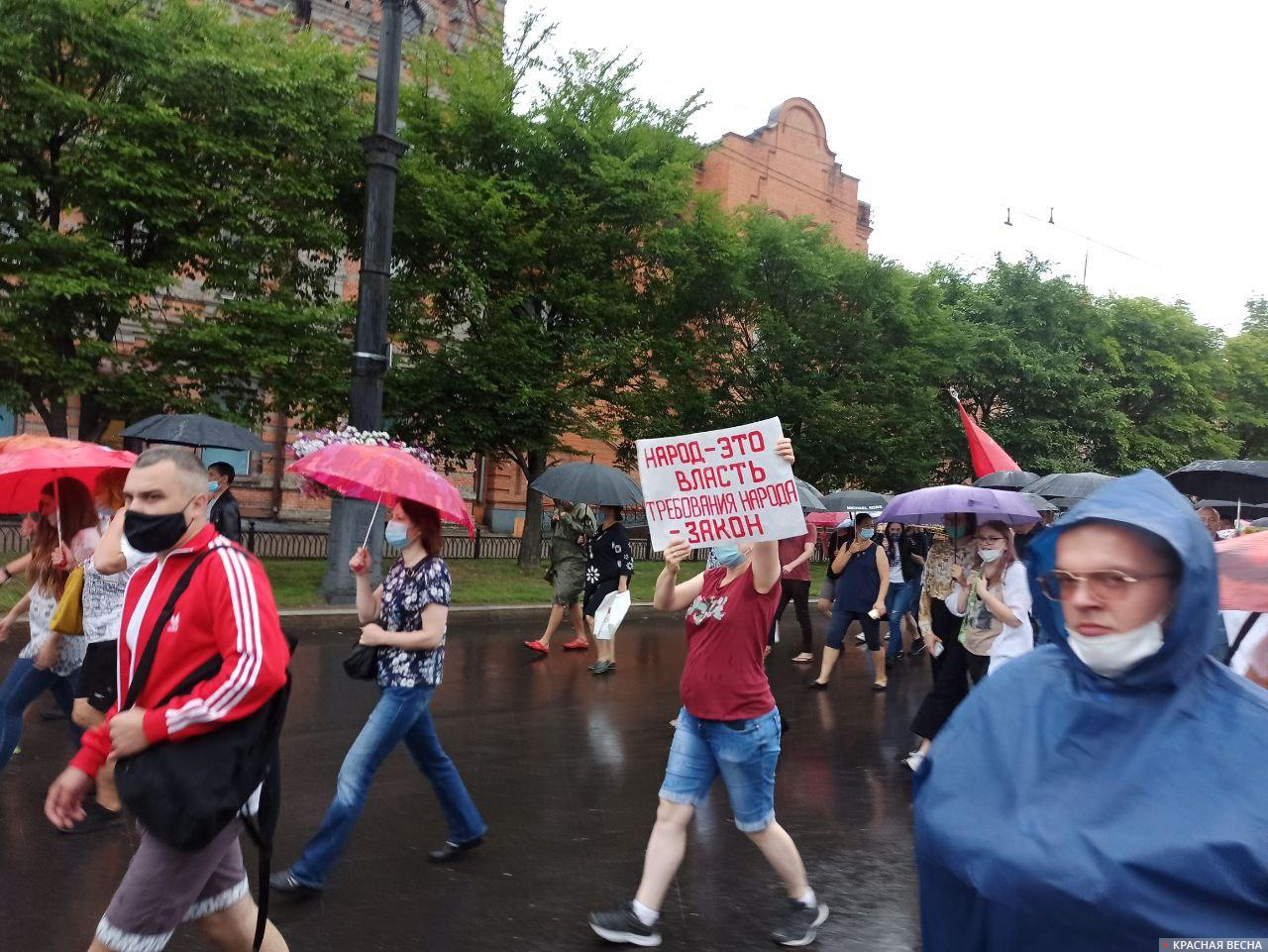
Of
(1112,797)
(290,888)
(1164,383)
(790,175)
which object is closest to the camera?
(1112,797)

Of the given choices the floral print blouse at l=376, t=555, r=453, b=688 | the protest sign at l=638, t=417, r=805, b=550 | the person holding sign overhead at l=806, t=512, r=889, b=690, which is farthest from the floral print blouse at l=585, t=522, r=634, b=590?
the protest sign at l=638, t=417, r=805, b=550

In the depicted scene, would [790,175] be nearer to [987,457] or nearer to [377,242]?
[987,457]

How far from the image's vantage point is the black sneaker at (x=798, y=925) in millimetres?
4410

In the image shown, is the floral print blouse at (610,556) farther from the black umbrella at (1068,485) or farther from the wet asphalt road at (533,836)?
the black umbrella at (1068,485)

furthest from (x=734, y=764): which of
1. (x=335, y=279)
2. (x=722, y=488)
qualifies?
(x=335, y=279)

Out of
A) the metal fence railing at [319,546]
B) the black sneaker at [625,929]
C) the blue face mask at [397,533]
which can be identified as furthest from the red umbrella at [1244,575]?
the metal fence railing at [319,546]

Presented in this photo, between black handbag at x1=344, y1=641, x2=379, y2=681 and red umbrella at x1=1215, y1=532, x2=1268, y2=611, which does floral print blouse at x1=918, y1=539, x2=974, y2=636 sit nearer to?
black handbag at x1=344, y1=641, x2=379, y2=681

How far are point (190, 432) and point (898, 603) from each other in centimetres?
803

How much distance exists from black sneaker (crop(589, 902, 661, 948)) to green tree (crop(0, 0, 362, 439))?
11.7 meters

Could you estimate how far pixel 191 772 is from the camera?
9.18 feet

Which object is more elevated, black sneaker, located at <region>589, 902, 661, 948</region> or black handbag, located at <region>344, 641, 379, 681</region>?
black handbag, located at <region>344, 641, 379, 681</region>

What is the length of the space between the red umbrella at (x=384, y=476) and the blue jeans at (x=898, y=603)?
7.96 m

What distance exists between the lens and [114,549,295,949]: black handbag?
9.10 ft

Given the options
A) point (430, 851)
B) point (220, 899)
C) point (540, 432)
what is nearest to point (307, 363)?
point (540, 432)
